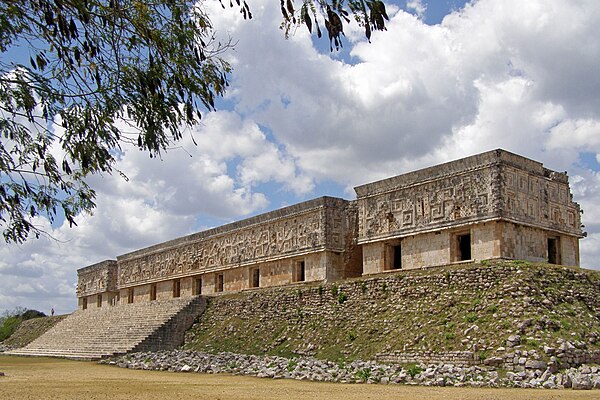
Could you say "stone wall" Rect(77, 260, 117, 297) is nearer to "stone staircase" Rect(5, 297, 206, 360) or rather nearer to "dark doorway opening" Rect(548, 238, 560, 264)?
"stone staircase" Rect(5, 297, 206, 360)

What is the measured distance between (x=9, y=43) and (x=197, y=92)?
1.97m

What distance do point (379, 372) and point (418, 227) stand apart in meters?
6.93

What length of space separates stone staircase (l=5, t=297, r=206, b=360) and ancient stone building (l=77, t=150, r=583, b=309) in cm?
322

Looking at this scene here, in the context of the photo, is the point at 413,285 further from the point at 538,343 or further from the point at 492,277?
the point at 538,343

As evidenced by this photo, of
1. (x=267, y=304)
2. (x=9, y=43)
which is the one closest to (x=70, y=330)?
(x=267, y=304)


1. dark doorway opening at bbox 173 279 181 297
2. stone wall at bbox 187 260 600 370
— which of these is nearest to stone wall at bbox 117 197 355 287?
dark doorway opening at bbox 173 279 181 297

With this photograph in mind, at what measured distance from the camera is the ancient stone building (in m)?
17.6

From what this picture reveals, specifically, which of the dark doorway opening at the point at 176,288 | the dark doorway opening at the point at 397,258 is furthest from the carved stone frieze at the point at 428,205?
the dark doorway opening at the point at 176,288

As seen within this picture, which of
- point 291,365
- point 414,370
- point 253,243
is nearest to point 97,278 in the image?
point 253,243

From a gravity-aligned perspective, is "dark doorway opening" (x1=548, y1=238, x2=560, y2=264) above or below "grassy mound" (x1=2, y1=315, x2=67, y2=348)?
above

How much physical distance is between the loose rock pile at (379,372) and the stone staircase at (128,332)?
458 cm

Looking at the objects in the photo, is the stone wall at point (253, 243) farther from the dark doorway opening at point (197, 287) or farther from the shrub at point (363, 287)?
the shrub at point (363, 287)

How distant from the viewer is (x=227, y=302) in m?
24.2

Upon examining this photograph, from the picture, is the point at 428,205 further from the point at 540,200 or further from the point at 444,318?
the point at 444,318
